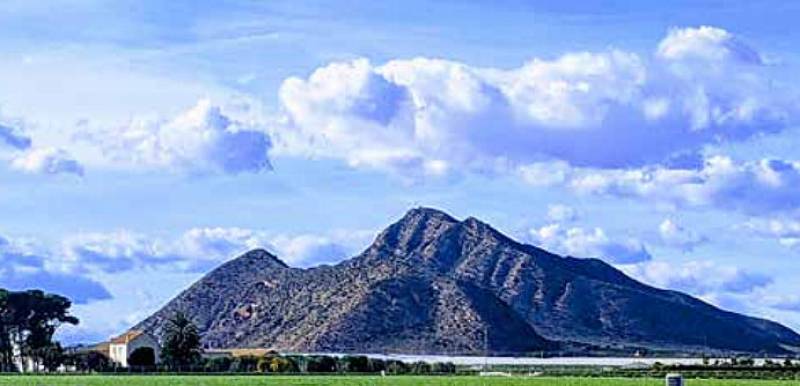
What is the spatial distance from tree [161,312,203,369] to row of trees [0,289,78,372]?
16.5 m

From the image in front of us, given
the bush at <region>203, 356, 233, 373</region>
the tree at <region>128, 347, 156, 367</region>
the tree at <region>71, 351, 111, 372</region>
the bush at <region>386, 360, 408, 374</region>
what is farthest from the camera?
the tree at <region>128, 347, 156, 367</region>

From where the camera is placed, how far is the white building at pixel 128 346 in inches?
6128

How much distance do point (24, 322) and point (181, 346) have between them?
22704mm

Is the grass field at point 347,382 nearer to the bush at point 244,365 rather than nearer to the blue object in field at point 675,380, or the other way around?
the bush at point 244,365

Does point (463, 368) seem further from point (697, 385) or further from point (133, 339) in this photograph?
point (697, 385)

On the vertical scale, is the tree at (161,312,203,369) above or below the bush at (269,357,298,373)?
above

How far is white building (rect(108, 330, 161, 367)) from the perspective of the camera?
15565cm

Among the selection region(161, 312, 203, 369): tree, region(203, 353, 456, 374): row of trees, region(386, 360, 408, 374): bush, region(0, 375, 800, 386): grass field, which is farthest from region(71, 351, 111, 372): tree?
region(0, 375, 800, 386): grass field

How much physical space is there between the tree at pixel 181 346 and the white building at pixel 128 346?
7476 mm

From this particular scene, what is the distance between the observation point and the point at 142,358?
153875 mm

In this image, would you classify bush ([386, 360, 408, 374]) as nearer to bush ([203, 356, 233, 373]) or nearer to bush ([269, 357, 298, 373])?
bush ([269, 357, 298, 373])

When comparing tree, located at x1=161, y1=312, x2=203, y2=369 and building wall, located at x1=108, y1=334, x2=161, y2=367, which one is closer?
tree, located at x1=161, y1=312, x2=203, y2=369

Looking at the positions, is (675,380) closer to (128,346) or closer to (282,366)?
(282,366)

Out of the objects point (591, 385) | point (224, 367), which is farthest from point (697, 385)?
point (224, 367)
